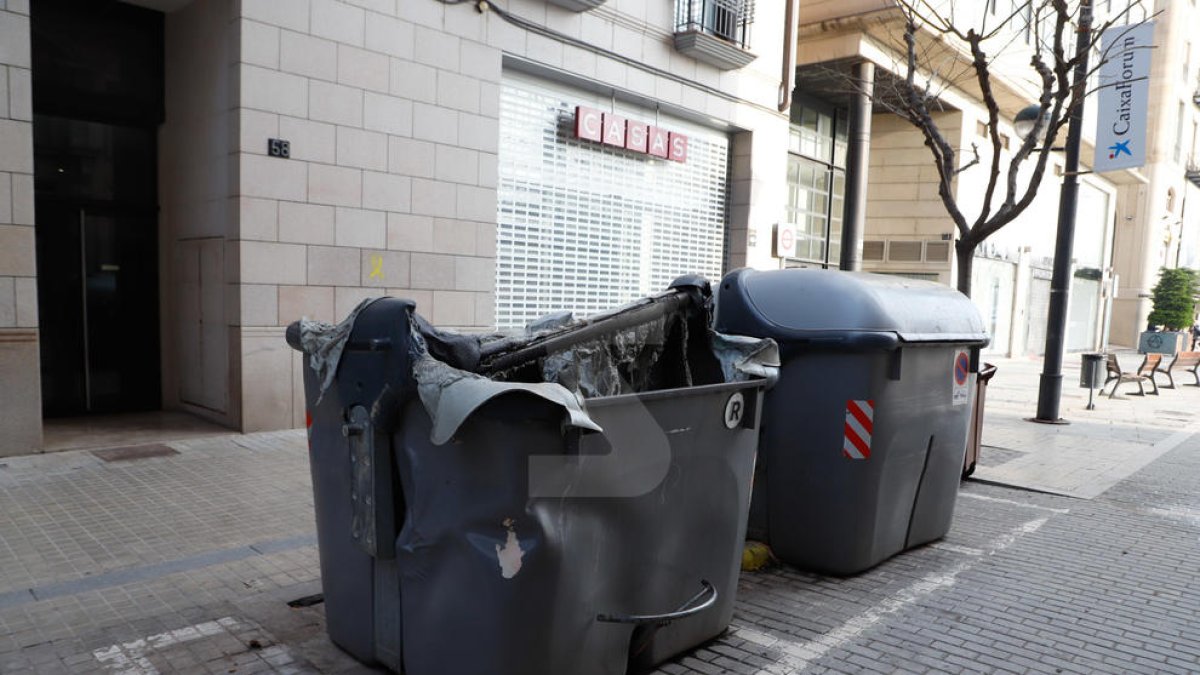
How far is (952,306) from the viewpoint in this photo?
17.3 feet

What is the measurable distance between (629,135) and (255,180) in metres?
5.57

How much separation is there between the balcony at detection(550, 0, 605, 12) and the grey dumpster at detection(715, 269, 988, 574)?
21.1ft

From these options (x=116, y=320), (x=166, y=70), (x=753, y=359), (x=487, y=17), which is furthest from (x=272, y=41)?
(x=753, y=359)

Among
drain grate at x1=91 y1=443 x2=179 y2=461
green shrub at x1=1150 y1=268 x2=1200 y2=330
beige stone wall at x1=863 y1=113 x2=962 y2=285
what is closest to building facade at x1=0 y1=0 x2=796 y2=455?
drain grate at x1=91 y1=443 x2=179 y2=461

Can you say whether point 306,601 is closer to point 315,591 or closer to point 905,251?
point 315,591

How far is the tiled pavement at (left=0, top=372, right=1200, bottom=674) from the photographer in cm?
358

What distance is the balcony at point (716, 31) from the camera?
1188cm

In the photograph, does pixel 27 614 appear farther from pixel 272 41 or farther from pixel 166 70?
pixel 166 70

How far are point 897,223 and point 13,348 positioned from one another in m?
19.7

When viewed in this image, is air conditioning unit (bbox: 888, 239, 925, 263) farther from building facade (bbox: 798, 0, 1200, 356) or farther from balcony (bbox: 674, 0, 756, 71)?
balcony (bbox: 674, 0, 756, 71)

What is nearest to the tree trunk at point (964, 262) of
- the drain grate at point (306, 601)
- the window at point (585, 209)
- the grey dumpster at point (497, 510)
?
the window at point (585, 209)

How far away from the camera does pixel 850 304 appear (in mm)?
4609

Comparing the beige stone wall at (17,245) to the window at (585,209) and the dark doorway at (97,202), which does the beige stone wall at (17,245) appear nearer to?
the dark doorway at (97,202)

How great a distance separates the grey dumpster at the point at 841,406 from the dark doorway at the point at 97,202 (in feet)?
22.8
